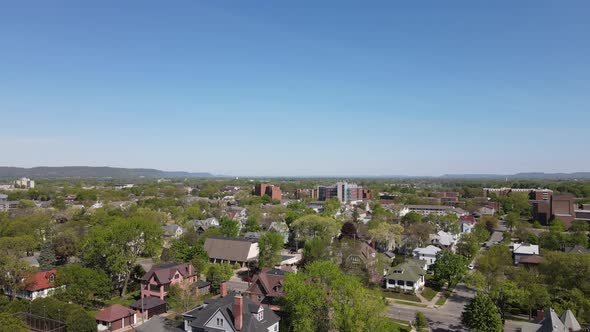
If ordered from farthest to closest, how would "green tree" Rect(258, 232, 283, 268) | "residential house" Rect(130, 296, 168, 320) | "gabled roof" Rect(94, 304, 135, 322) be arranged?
"green tree" Rect(258, 232, 283, 268), "residential house" Rect(130, 296, 168, 320), "gabled roof" Rect(94, 304, 135, 322)

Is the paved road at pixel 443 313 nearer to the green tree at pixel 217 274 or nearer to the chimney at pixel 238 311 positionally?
the chimney at pixel 238 311

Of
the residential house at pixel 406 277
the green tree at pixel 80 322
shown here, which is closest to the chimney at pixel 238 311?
the green tree at pixel 80 322

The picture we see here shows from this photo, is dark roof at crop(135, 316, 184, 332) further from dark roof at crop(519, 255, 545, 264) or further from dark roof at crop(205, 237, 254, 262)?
dark roof at crop(519, 255, 545, 264)

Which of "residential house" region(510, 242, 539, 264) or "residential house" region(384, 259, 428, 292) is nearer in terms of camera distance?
"residential house" region(384, 259, 428, 292)

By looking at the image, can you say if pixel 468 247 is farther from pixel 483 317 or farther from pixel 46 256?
pixel 46 256

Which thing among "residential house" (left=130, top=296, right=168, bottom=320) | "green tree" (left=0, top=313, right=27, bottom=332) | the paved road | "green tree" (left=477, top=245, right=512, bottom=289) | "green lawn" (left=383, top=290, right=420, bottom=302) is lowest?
"green lawn" (left=383, top=290, right=420, bottom=302)

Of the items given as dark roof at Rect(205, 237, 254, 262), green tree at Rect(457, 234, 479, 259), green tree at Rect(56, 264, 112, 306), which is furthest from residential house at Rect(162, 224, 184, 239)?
green tree at Rect(457, 234, 479, 259)
